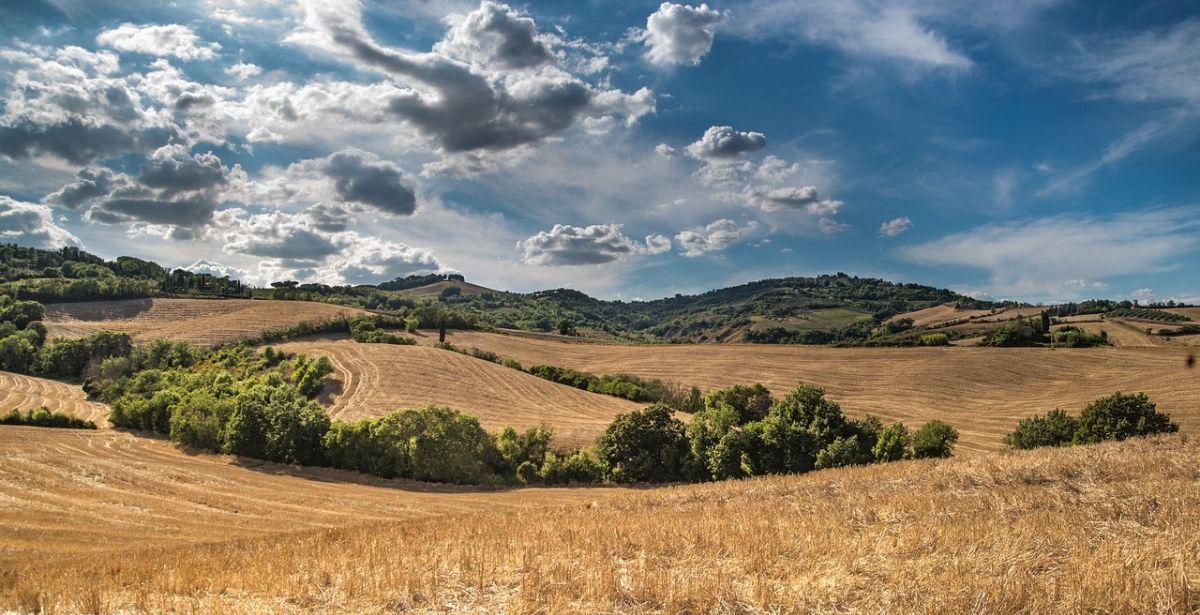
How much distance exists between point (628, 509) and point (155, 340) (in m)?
128

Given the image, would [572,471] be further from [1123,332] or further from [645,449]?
[1123,332]

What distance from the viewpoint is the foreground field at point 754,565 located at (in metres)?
6.62

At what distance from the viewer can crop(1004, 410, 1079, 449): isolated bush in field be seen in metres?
44.2

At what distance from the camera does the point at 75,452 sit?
171ft

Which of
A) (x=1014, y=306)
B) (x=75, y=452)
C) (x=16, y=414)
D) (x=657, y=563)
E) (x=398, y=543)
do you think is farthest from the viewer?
(x=1014, y=306)

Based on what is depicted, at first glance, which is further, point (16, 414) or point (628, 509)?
point (16, 414)

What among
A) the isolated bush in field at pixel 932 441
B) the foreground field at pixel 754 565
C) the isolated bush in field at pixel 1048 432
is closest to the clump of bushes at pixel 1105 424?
the isolated bush in field at pixel 1048 432

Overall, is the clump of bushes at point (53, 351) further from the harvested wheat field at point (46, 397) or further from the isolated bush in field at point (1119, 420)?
the isolated bush in field at point (1119, 420)

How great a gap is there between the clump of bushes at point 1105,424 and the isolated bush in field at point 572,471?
3538 centimetres

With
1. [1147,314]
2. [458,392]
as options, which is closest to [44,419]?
[458,392]

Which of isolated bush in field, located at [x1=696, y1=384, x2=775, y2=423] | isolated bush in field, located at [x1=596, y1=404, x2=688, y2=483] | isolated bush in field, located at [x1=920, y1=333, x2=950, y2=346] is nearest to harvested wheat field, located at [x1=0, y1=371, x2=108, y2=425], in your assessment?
isolated bush in field, located at [x1=596, y1=404, x2=688, y2=483]

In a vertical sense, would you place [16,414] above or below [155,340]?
below

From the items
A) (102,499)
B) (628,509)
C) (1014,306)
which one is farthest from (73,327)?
(1014,306)

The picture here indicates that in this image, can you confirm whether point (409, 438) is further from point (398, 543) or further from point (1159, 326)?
point (1159, 326)
